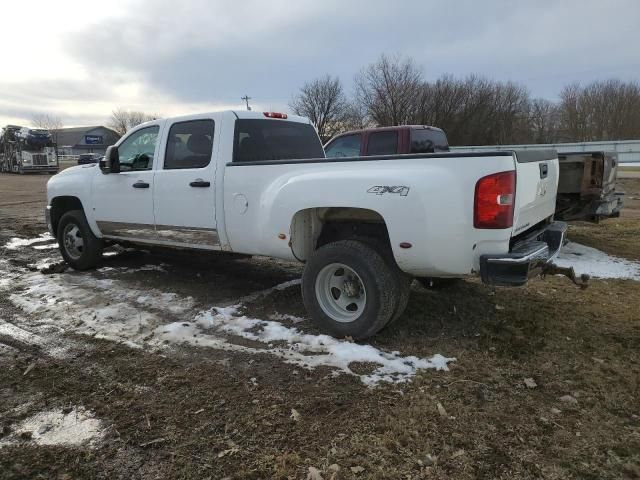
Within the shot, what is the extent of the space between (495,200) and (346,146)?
6.63 metres

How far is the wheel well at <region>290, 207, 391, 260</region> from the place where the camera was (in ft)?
13.8

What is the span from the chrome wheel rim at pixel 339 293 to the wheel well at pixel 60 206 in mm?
4318

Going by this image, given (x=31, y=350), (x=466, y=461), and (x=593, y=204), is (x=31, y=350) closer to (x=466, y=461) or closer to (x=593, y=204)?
(x=466, y=461)

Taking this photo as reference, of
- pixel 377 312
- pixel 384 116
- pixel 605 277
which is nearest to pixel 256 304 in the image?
pixel 377 312

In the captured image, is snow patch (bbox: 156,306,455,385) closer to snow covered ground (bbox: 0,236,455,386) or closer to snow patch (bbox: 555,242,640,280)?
snow covered ground (bbox: 0,236,455,386)

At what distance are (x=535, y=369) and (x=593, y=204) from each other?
3.82m

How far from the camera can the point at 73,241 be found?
22.5ft

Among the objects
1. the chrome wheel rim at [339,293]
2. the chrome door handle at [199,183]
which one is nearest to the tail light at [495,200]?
the chrome wheel rim at [339,293]

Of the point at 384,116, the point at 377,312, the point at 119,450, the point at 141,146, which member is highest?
the point at 384,116

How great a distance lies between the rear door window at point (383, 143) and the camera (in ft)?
30.0

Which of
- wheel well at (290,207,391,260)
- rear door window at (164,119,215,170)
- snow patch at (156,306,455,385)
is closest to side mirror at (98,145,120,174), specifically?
rear door window at (164,119,215,170)

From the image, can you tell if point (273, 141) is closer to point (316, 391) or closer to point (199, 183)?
point (199, 183)

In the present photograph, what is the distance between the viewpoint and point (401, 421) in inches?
115

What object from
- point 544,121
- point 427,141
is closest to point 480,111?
point 544,121
